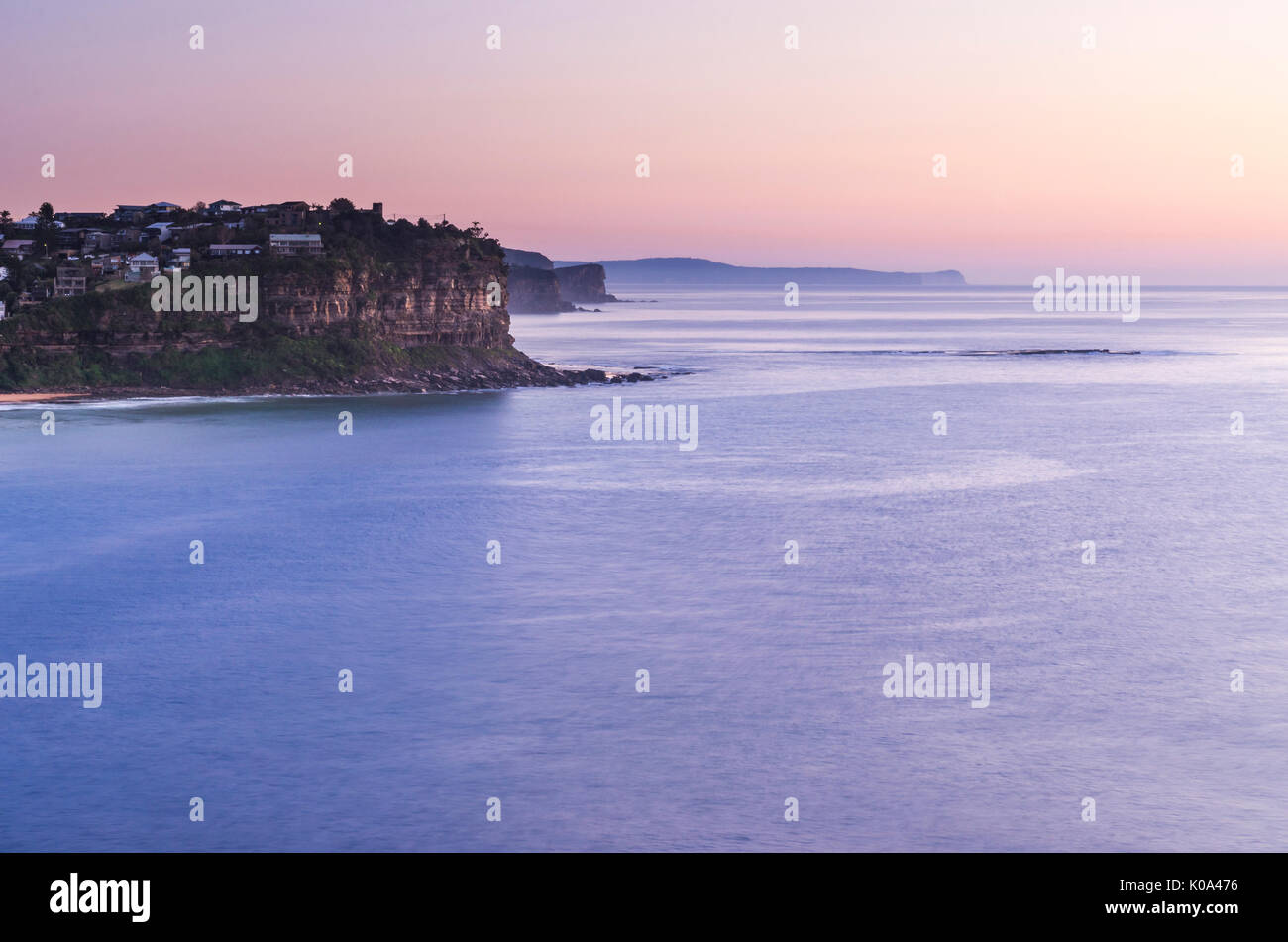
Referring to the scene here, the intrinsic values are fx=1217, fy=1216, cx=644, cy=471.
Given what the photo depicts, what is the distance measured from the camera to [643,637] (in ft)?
76.7

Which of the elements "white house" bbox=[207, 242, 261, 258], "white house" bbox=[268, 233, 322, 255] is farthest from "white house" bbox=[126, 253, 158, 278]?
"white house" bbox=[268, 233, 322, 255]

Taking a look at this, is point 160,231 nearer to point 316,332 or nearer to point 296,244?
point 296,244

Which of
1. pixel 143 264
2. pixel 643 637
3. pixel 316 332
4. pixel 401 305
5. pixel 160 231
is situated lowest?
pixel 643 637

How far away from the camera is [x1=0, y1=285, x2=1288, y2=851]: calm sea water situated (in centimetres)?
1554

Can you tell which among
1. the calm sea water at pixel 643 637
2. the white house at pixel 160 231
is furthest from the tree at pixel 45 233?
the calm sea water at pixel 643 637

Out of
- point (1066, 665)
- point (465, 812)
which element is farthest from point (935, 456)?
point (465, 812)

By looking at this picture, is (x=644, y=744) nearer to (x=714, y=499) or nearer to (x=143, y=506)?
(x=714, y=499)

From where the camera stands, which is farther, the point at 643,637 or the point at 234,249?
the point at 234,249

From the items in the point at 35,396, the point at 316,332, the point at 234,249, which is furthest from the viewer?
the point at 234,249

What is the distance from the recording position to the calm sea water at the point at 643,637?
1554 centimetres

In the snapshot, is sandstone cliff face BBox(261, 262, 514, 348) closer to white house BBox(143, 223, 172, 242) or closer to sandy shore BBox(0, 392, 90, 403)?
sandy shore BBox(0, 392, 90, 403)

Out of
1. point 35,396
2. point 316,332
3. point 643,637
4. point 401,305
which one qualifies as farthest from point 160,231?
point 643,637

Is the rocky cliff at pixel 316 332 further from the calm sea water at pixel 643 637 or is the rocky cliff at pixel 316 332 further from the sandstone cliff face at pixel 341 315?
the calm sea water at pixel 643 637
